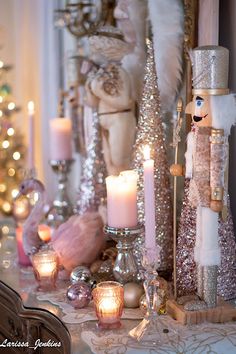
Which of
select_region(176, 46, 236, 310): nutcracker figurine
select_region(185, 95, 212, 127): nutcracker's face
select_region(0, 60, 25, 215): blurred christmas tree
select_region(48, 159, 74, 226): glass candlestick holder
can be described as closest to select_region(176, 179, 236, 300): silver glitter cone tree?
select_region(176, 46, 236, 310): nutcracker figurine

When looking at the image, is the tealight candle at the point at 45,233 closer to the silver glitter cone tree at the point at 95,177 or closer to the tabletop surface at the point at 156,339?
the silver glitter cone tree at the point at 95,177

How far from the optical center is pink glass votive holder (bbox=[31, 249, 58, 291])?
130 cm

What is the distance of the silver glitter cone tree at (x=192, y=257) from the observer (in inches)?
45.2

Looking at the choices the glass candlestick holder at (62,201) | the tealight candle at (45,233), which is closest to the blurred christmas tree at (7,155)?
the glass candlestick holder at (62,201)

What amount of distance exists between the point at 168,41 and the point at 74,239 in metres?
0.54

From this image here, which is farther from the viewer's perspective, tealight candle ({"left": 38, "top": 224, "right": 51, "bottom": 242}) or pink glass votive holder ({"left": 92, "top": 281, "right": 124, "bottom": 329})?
tealight candle ({"left": 38, "top": 224, "right": 51, "bottom": 242})

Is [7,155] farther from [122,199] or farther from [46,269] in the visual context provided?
[122,199]

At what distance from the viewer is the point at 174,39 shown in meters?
1.39

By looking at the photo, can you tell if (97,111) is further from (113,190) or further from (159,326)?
(159,326)

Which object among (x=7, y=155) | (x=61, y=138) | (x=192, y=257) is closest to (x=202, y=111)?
(x=192, y=257)

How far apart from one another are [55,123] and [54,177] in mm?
606

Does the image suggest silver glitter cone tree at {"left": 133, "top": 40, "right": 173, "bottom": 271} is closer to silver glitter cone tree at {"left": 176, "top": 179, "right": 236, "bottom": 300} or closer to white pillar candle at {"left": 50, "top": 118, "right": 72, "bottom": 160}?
silver glitter cone tree at {"left": 176, "top": 179, "right": 236, "bottom": 300}

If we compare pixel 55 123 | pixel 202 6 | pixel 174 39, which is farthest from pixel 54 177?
pixel 202 6

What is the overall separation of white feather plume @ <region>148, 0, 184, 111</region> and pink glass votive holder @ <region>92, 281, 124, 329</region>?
1.87ft
